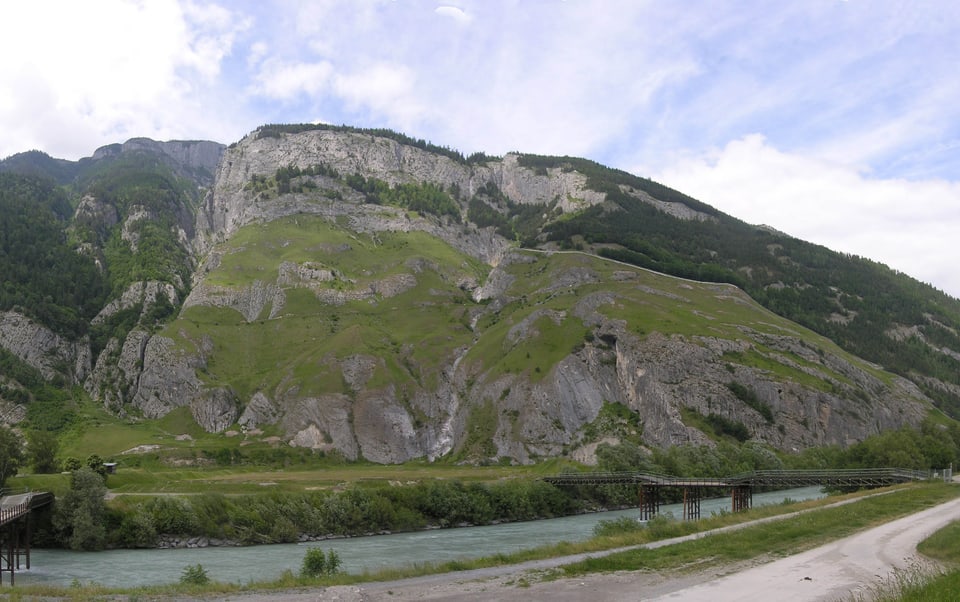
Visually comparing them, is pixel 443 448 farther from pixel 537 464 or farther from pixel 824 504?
pixel 824 504

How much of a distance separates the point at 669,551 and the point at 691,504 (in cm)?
5480

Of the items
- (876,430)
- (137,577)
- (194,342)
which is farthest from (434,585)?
(194,342)

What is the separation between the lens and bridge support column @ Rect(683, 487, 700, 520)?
274ft

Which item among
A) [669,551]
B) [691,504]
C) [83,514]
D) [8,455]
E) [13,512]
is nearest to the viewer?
[669,551]

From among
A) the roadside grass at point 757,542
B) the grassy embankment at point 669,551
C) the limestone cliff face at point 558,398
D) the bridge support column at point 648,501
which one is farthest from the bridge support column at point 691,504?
the limestone cliff face at point 558,398

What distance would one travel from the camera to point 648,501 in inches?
3829

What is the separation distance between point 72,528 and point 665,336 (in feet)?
410

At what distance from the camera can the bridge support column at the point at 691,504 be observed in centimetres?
8350

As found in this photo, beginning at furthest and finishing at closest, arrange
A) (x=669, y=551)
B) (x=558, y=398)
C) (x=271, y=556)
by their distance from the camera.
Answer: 1. (x=558, y=398)
2. (x=271, y=556)
3. (x=669, y=551)

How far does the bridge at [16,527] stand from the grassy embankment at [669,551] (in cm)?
3065

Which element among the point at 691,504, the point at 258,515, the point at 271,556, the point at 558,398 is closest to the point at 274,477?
the point at 258,515

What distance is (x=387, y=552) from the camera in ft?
214

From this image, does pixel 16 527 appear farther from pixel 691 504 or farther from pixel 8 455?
pixel 691 504

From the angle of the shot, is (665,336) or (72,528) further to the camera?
(665,336)
